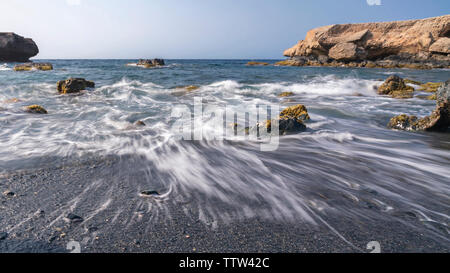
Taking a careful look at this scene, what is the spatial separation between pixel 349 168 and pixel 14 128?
5999mm

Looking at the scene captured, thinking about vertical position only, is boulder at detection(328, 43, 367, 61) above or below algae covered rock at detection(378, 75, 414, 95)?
above

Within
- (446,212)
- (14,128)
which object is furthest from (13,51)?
(446,212)

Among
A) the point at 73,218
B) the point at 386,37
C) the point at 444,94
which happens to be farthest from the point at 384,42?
the point at 73,218

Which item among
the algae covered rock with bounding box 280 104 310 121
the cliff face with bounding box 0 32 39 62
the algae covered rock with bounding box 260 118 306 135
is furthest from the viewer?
the cliff face with bounding box 0 32 39 62

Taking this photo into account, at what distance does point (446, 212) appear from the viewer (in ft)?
7.48

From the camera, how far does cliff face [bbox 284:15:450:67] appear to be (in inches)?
1510

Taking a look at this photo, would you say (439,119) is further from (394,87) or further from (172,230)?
(394,87)

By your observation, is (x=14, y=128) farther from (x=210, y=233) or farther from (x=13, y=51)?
(x=13, y=51)

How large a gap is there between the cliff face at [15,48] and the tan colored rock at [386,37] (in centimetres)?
5249

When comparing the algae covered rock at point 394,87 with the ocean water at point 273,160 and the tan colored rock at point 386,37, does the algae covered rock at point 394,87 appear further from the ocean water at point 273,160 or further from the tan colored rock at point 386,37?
the tan colored rock at point 386,37

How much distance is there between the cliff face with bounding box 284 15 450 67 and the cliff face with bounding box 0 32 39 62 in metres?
49.4

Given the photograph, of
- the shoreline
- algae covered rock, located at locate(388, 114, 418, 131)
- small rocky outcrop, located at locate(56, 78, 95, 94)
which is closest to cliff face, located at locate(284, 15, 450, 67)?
algae covered rock, located at locate(388, 114, 418, 131)

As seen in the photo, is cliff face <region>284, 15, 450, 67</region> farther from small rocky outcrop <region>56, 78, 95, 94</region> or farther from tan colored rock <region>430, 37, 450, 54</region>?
small rocky outcrop <region>56, 78, 95, 94</region>

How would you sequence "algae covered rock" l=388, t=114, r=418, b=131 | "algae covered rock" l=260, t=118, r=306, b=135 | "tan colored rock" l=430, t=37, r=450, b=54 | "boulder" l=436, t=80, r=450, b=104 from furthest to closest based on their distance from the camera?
"tan colored rock" l=430, t=37, r=450, b=54 → "algae covered rock" l=388, t=114, r=418, b=131 → "boulder" l=436, t=80, r=450, b=104 → "algae covered rock" l=260, t=118, r=306, b=135
